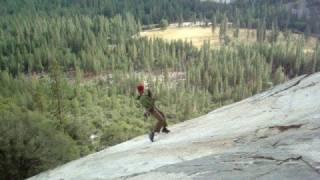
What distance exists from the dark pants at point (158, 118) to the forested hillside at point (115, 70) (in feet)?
158

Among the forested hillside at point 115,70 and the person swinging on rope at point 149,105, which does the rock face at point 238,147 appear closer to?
the person swinging on rope at point 149,105

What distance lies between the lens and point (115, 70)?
14750 centimetres

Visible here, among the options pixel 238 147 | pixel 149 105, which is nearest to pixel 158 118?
pixel 149 105

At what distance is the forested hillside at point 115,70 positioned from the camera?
98.1 meters

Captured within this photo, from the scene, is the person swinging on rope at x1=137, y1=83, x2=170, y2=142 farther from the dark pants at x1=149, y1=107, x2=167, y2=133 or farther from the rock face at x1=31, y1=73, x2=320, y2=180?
the rock face at x1=31, y1=73, x2=320, y2=180

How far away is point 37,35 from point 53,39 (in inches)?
205

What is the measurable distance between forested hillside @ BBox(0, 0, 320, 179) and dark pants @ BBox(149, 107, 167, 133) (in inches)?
1898

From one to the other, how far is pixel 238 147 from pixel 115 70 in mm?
131280

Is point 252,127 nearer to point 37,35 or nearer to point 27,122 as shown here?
point 27,122

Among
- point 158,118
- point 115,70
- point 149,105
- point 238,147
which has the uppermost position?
point 149,105

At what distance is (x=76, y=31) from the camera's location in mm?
171125

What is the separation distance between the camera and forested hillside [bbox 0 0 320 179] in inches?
3863

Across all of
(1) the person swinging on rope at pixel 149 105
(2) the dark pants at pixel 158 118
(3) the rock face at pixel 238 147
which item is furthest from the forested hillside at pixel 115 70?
(3) the rock face at pixel 238 147

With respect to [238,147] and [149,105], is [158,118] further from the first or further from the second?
[238,147]
